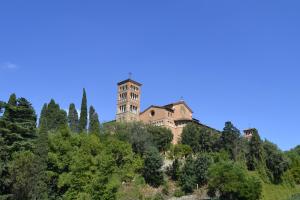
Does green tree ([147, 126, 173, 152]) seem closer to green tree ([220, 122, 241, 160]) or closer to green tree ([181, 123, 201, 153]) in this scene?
green tree ([181, 123, 201, 153])

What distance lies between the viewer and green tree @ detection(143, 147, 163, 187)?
62500 millimetres

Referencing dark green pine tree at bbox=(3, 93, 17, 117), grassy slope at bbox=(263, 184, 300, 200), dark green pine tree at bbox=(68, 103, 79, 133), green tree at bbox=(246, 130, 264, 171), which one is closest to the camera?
dark green pine tree at bbox=(3, 93, 17, 117)

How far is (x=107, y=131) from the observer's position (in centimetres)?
7562

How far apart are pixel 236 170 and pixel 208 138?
68.5ft

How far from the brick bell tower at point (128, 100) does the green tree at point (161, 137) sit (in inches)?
504

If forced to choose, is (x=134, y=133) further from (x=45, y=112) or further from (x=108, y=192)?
(x=108, y=192)

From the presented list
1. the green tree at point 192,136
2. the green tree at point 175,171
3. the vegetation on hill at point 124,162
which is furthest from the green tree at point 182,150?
the green tree at point 175,171

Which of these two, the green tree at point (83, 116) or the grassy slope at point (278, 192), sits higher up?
the green tree at point (83, 116)

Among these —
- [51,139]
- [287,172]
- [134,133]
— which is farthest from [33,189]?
[287,172]

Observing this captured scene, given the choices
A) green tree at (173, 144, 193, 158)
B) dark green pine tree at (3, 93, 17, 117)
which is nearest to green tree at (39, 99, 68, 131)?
green tree at (173, 144, 193, 158)

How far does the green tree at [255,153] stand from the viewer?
72469 mm

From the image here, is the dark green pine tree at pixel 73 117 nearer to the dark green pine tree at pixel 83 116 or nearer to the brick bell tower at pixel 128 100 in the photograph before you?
the dark green pine tree at pixel 83 116

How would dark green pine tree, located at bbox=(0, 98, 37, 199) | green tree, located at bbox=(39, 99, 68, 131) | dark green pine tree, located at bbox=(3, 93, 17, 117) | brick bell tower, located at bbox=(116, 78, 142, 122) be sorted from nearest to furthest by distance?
dark green pine tree, located at bbox=(0, 98, 37, 199) → dark green pine tree, located at bbox=(3, 93, 17, 117) → green tree, located at bbox=(39, 99, 68, 131) → brick bell tower, located at bbox=(116, 78, 142, 122)

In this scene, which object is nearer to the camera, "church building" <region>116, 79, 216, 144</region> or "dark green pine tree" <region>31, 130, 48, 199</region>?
"dark green pine tree" <region>31, 130, 48, 199</region>
